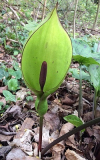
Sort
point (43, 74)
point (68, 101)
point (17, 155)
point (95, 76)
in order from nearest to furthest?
point (43, 74), point (17, 155), point (95, 76), point (68, 101)

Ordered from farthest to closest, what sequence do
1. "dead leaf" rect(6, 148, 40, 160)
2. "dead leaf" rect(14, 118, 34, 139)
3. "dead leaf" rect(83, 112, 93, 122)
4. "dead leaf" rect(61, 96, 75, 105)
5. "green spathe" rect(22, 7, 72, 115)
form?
"dead leaf" rect(61, 96, 75, 105), "dead leaf" rect(83, 112, 93, 122), "dead leaf" rect(14, 118, 34, 139), "dead leaf" rect(6, 148, 40, 160), "green spathe" rect(22, 7, 72, 115)

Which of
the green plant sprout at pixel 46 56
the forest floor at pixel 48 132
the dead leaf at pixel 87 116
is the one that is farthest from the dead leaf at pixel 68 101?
the green plant sprout at pixel 46 56

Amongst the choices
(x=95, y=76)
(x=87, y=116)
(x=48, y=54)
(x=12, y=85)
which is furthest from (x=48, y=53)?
(x=12, y=85)

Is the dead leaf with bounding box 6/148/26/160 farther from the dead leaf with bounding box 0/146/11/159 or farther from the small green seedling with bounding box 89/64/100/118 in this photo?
the small green seedling with bounding box 89/64/100/118

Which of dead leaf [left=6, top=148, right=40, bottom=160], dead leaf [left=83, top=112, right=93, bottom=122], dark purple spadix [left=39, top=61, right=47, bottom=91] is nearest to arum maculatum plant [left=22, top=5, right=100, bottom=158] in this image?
dark purple spadix [left=39, top=61, right=47, bottom=91]

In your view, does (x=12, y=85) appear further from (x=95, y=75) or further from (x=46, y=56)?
(x=46, y=56)
